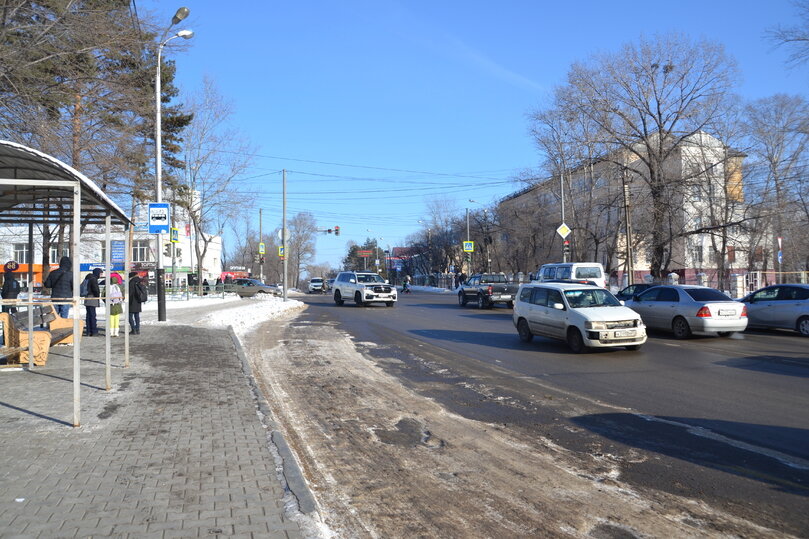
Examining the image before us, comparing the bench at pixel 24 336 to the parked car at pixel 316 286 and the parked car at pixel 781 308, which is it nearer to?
the parked car at pixel 781 308

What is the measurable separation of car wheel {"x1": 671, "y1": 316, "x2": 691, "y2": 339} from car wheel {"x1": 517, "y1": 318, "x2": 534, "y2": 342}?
4.05 metres

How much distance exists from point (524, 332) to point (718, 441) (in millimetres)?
9566

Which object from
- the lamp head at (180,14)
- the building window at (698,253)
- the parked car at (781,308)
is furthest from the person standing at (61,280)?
the building window at (698,253)

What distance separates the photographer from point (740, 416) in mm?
7645

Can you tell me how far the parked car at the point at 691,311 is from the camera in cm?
1597

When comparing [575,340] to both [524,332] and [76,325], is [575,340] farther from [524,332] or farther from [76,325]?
[76,325]

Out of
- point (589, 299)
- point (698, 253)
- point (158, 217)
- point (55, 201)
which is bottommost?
point (589, 299)

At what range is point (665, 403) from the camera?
8.55 m

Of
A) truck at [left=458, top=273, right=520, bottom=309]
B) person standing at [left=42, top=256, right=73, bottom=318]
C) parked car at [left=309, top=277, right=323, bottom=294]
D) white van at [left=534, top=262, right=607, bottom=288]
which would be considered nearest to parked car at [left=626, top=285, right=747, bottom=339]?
white van at [left=534, top=262, right=607, bottom=288]

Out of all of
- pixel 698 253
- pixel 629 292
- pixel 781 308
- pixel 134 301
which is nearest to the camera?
pixel 134 301

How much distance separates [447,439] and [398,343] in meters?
9.47

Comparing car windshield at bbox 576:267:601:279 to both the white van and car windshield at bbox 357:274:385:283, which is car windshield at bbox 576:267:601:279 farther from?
car windshield at bbox 357:274:385:283

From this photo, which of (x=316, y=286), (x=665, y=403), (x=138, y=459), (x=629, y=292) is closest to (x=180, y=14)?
(x=138, y=459)

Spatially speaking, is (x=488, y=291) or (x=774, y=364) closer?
(x=774, y=364)
